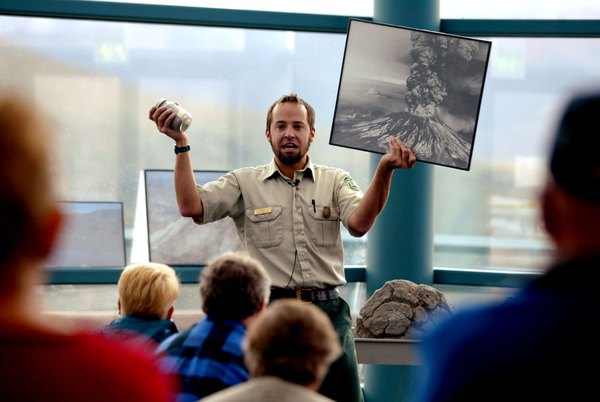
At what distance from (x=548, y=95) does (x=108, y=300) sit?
305 centimetres

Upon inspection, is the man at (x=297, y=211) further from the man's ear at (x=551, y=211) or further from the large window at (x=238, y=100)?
the man's ear at (x=551, y=211)

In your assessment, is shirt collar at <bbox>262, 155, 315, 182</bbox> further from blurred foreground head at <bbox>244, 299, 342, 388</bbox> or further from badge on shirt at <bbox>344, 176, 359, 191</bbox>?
blurred foreground head at <bbox>244, 299, 342, 388</bbox>

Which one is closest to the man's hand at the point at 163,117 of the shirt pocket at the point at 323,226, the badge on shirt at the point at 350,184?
the shirt pocket at the point at 323,226

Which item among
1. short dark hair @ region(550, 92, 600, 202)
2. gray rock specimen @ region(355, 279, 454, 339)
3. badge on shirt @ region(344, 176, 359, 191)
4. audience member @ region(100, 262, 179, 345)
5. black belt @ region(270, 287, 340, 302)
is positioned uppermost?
short dark hair @ region(550, 92, 600, 202)

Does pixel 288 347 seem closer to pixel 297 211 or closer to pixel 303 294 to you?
pixel 303 294

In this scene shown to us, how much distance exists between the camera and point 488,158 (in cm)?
592

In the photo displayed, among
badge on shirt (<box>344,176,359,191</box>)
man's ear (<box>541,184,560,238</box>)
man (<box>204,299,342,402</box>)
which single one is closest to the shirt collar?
badge on shirt (<box>344,176,359,191</box>)

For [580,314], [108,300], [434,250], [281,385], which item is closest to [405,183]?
[434,250]

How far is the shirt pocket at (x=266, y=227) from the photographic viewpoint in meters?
3.69

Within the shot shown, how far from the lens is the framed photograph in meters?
3.73

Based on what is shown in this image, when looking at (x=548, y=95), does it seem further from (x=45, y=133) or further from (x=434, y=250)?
(x=45, y=133)

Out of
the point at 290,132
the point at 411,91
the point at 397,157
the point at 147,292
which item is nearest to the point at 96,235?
the point at 290,132

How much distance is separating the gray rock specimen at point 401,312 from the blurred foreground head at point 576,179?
110 inches

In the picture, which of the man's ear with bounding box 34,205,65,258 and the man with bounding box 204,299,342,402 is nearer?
the man's ear with bounding box 34,205,65,258
